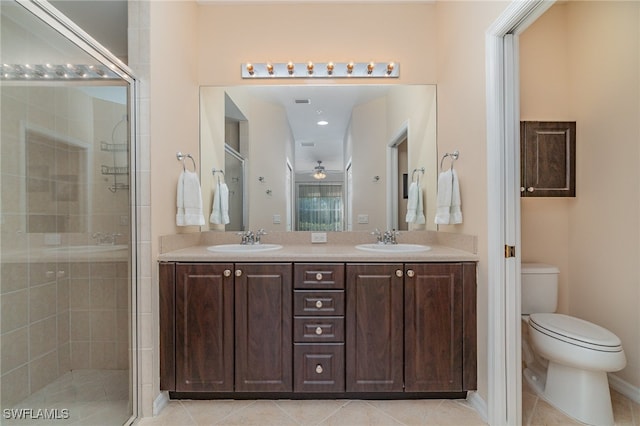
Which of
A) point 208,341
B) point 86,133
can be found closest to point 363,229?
point 208,341

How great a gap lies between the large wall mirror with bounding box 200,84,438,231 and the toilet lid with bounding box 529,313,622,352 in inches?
35.5

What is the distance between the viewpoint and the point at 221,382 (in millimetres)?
1780

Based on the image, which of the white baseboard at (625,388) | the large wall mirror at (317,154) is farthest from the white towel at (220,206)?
the white baseboard at (625,388)

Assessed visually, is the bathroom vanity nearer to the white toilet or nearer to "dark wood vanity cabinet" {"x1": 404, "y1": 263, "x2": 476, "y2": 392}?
"dark wood vanity cabinet" {"x1": 404, "y1": 263, "x2": 476, "y2": 392}

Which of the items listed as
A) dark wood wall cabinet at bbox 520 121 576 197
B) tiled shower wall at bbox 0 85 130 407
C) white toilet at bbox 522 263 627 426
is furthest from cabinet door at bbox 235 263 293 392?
dark wood wall cabinet at bbox 520 121 576 197

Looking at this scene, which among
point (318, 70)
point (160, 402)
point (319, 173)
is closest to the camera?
point (160, 402)

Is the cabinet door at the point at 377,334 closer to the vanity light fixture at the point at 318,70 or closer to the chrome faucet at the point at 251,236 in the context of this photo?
the chrome faucet at the point at 251,236

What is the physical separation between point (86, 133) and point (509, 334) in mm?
2584

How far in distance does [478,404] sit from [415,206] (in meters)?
1.32

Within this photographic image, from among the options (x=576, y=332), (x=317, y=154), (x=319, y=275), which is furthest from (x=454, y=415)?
(x=317, y=154)

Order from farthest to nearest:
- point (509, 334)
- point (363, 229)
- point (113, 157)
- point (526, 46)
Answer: point (363, 229)
point (526, 46)
point (113, 157)
point (509, 334)

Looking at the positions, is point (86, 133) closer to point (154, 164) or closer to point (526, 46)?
point (154, 164)

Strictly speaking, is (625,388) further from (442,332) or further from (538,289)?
(442,332)

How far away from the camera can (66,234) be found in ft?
5.83
